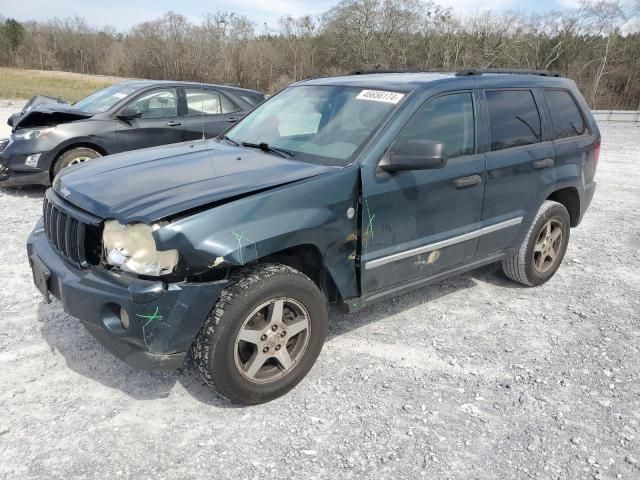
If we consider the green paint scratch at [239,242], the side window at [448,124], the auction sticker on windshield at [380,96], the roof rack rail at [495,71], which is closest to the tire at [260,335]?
the green paint scratch at [239,242]

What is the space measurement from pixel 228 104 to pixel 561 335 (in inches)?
233

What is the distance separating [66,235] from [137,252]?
0.57 m

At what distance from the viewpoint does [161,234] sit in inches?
97.3

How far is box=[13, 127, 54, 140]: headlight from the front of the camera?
6785mm

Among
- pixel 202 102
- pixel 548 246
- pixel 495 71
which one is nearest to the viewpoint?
pixel 495 71

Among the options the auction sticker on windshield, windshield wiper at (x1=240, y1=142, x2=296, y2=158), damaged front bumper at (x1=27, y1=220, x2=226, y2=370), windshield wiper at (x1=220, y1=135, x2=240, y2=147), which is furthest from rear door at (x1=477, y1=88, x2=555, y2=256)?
damaged front bumper at (x1=27, y1=220, x2=226, y2=370)

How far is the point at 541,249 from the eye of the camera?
468 centimetres

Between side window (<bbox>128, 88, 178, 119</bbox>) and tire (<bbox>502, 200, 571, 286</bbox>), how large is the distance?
A: 5.25 metres

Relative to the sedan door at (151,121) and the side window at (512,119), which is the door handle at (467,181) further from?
the sedan door at (151,121)

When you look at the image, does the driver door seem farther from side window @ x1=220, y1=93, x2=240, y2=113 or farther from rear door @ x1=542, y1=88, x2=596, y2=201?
side window @ x1=220, y1=93, x2=240, y2=113

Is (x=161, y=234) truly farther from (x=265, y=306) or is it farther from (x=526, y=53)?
(x=526, y=53)

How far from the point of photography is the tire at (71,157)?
6852 millimetres

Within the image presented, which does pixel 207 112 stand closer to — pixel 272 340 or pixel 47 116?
pixel 47 116

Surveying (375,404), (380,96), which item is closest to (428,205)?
(380,96)
